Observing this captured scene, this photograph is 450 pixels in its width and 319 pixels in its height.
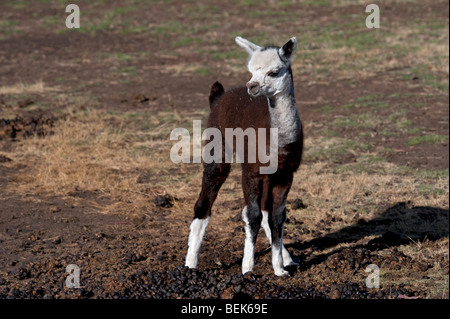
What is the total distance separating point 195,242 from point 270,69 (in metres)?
2.12

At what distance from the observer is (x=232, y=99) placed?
311 inches

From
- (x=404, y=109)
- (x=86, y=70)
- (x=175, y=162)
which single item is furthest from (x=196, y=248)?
(x=86, y=70)

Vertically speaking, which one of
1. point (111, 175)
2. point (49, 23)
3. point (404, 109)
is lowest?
point (111, 175)

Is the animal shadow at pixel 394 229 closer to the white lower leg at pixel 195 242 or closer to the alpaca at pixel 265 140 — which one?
the alpaca at pixel 265 140

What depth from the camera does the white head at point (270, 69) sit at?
22.5 ft

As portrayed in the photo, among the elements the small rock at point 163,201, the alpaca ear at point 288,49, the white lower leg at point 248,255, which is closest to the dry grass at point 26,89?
the small rock at point 163,201

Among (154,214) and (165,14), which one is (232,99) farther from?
(165,14)

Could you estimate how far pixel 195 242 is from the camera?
793 cm

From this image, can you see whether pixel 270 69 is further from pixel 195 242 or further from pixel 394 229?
pixel 394 229

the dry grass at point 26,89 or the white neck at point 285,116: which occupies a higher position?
the dry grass at point 26,89

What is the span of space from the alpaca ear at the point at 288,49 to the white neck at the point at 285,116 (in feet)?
1.15

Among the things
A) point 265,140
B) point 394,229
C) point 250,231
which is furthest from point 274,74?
point 394,229

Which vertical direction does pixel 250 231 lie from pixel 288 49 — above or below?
below
